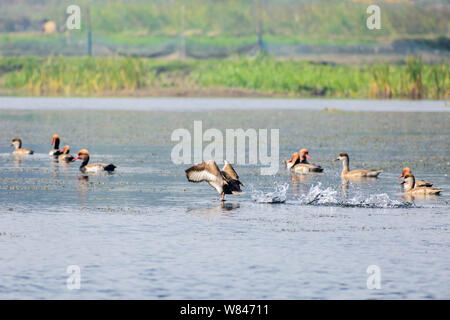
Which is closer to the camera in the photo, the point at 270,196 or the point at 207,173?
the point at 207,173

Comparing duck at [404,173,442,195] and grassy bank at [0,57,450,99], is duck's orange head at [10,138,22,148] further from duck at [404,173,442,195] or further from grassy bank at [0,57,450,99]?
grassy bank at [0,57,450,99]

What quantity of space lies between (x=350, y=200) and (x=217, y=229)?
16.7 ft

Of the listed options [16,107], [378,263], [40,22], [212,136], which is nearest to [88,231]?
[378,263]

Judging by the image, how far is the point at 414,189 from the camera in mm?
24938

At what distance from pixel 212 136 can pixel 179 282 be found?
26986 millimetres

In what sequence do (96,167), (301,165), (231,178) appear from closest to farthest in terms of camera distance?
(231,178) → (96,167) → (301,165)

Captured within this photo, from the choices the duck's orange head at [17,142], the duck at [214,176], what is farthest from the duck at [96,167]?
the duck at [214,176]

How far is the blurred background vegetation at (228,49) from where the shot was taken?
74688 mm

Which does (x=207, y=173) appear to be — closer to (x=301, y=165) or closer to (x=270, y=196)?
(x=270, y=196)

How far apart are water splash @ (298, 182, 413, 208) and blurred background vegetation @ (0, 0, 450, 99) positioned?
43.5 metres

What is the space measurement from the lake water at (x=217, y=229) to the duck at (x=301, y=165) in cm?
60

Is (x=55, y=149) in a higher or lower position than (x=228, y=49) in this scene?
lower

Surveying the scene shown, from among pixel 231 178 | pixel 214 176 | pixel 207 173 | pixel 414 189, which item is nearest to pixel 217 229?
pixel 214 176

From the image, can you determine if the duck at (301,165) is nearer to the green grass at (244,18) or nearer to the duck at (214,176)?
the duck at (214,176)
